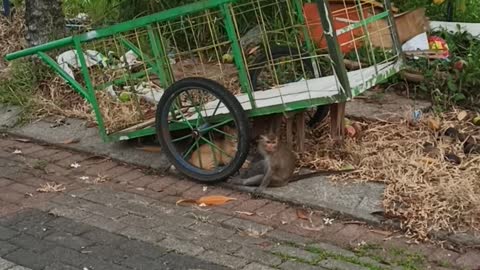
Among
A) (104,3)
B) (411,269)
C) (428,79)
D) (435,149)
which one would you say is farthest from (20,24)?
(411,269)

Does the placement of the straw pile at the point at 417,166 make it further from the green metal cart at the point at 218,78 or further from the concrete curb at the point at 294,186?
the green metal cart at the point at 218,78

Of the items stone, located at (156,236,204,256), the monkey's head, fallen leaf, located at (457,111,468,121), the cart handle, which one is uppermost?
the cart handle

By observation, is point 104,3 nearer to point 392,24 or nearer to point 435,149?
point 392,24

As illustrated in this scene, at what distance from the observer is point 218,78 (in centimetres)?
586

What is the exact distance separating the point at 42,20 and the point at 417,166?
3821 millimetres

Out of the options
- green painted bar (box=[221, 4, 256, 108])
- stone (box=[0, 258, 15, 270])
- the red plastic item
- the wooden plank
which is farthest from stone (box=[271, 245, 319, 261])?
the red plastic item

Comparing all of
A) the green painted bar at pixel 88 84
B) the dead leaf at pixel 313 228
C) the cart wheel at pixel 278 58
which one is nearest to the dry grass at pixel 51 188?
the green painted bar at pixel 88 84

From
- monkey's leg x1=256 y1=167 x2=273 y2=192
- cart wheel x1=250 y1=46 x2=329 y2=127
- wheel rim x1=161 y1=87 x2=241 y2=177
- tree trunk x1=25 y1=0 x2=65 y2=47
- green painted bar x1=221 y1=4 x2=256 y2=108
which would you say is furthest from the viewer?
tree trunk x1=25 y1=0 x2=65 y2=47

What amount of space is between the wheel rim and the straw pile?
0.54 metres

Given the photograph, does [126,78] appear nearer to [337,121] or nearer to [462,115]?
[337,121]

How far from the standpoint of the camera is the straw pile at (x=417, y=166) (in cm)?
388

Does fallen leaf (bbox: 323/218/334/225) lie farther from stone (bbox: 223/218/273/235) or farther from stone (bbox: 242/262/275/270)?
stone (bbox: 242/262/275/270)

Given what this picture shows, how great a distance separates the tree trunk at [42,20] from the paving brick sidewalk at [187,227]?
198 centimetres

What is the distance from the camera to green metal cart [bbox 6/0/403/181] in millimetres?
4363
